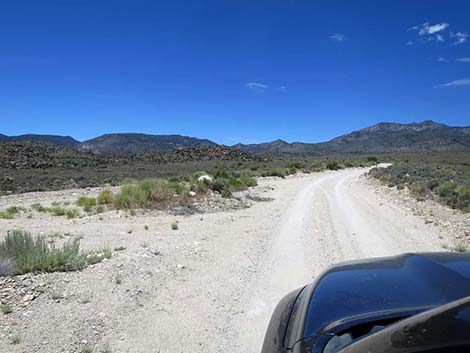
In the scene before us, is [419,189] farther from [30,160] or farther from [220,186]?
[30,160]

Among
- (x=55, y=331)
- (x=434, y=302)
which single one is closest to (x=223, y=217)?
(x=55, y=331)

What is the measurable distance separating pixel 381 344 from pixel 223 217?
12.3 meters

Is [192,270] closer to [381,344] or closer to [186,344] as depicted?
[186,344]

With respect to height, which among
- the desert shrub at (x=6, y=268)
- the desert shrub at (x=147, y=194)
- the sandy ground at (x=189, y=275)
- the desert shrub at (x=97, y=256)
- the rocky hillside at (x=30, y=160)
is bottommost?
the sandy ground at (x=189, y=275)

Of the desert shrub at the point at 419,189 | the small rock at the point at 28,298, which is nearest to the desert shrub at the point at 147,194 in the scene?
the small rock at the point at 28,298

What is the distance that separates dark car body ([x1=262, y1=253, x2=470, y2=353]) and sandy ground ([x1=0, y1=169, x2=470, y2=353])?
6.86 feet

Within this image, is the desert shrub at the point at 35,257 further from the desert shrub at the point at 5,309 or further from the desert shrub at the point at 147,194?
the desert shrub at the point at 147,194

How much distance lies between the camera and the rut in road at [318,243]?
565cm

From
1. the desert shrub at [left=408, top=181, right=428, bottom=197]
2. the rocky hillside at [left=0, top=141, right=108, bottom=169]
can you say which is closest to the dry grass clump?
the desert shrub at [left=408, top=181, right=428, bottom=197]

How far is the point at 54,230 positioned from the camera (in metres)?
11.6

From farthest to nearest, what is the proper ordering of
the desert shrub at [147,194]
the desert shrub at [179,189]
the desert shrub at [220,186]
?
1. the desert shrub at [220,186]
2. the desert shrub at [179,189]
3. the desert shrub at [147,194]

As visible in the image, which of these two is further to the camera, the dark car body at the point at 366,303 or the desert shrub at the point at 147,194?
the desert shrub at the point at 147,194

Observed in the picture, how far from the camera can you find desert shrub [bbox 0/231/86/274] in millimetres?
6672

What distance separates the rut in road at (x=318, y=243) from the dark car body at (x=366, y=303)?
2092mm
